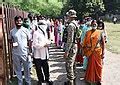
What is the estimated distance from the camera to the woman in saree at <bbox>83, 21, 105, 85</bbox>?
8664mm

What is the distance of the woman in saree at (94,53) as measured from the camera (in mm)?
8664

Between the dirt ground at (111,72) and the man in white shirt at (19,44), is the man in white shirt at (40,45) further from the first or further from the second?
the dirt ground at (111,72)

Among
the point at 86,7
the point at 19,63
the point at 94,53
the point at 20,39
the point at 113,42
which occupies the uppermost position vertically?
the point at 86,7

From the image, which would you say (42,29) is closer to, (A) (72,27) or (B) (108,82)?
(A) (72,27)

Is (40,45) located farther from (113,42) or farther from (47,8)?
(47,8)

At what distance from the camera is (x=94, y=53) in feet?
28.8

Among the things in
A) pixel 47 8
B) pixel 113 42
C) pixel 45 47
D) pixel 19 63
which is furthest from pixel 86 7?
pixel 19 63

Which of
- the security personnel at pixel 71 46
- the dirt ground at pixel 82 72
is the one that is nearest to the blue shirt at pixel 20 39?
the security personnel at pixel 71 46

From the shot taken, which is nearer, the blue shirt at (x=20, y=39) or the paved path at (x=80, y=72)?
the blue shirt at (x=20, y=39)

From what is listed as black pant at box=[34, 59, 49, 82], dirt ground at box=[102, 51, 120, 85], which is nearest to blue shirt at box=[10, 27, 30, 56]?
black pant at box=[34, 59, 49, 82]

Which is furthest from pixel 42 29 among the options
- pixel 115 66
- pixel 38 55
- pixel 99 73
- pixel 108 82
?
pixel 115 66

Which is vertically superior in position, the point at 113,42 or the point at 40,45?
the point at 40,45

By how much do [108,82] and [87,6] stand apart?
46743 millimetres

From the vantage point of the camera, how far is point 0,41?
3189mm
